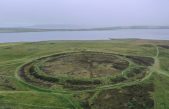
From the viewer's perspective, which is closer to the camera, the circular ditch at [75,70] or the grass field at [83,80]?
the grass field at [83,80]

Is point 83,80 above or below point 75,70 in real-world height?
below

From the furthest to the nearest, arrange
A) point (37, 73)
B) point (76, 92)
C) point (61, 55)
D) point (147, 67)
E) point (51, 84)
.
→ point (61, 55) < point (147, 67) < point (37, 73) < point (51, 84) < point (76, 92)

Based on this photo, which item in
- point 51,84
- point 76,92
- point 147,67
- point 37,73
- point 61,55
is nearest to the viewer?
point 76,92

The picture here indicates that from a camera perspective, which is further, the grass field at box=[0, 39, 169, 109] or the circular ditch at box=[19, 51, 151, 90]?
the circular ditch at box=[19, 51, 151, 90]

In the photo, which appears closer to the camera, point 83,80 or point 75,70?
point 83,80

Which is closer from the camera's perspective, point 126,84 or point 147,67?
point 126,84

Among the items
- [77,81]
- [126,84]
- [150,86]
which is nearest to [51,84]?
[77,81]

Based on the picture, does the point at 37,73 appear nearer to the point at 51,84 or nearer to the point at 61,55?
the point at 51,84

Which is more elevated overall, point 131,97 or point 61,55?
point 61,55
